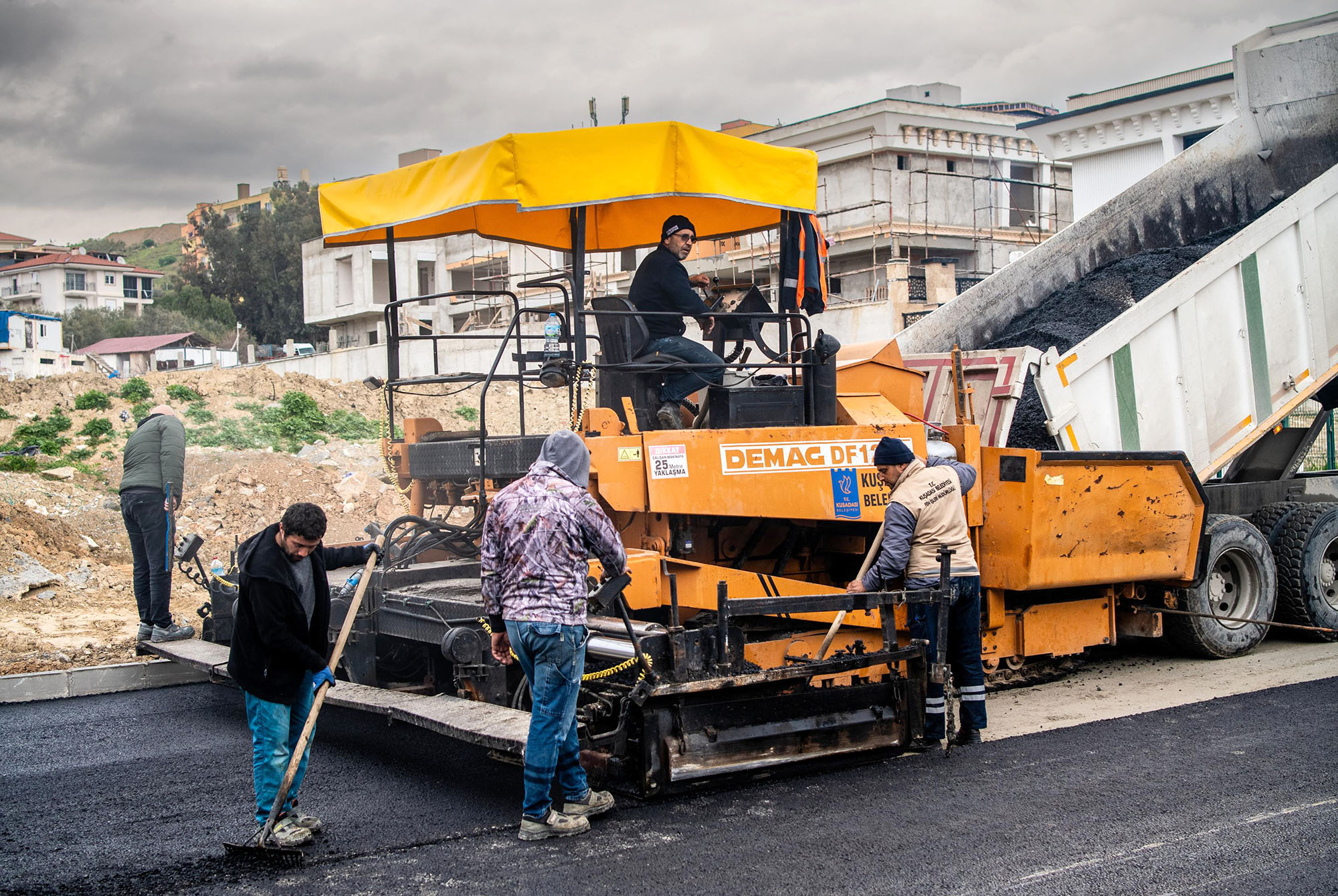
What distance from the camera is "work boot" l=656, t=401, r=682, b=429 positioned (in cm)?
605

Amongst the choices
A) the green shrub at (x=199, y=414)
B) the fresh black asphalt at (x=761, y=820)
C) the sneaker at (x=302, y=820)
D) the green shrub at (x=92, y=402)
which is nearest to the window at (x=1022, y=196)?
the green shrub at (x=199, y=414)

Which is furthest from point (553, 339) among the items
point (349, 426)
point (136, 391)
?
point (136, 391)

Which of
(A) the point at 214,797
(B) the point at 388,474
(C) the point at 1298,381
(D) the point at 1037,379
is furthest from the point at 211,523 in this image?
(C) the point at 1298,381

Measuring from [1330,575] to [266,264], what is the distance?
54.1m

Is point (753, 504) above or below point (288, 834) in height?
above

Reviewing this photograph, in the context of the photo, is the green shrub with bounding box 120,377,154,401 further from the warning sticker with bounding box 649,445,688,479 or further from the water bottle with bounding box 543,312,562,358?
the warning sticker with bounding box 649,445,688,479

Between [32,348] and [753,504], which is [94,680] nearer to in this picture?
[753,504]

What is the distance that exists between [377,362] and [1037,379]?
25.8m

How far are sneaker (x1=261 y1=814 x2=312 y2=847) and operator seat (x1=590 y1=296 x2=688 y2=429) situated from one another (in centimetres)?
245

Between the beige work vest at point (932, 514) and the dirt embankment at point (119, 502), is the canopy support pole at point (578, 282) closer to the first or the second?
the beige work vest at point (932, 514)

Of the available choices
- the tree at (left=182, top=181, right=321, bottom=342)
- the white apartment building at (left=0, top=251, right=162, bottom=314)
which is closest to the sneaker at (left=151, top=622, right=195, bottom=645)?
the tree at (left=182, top=181, right=321, bottom=342)

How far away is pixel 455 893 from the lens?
385 cm

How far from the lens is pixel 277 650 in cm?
436

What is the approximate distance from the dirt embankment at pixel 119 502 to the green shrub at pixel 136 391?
13 cm
